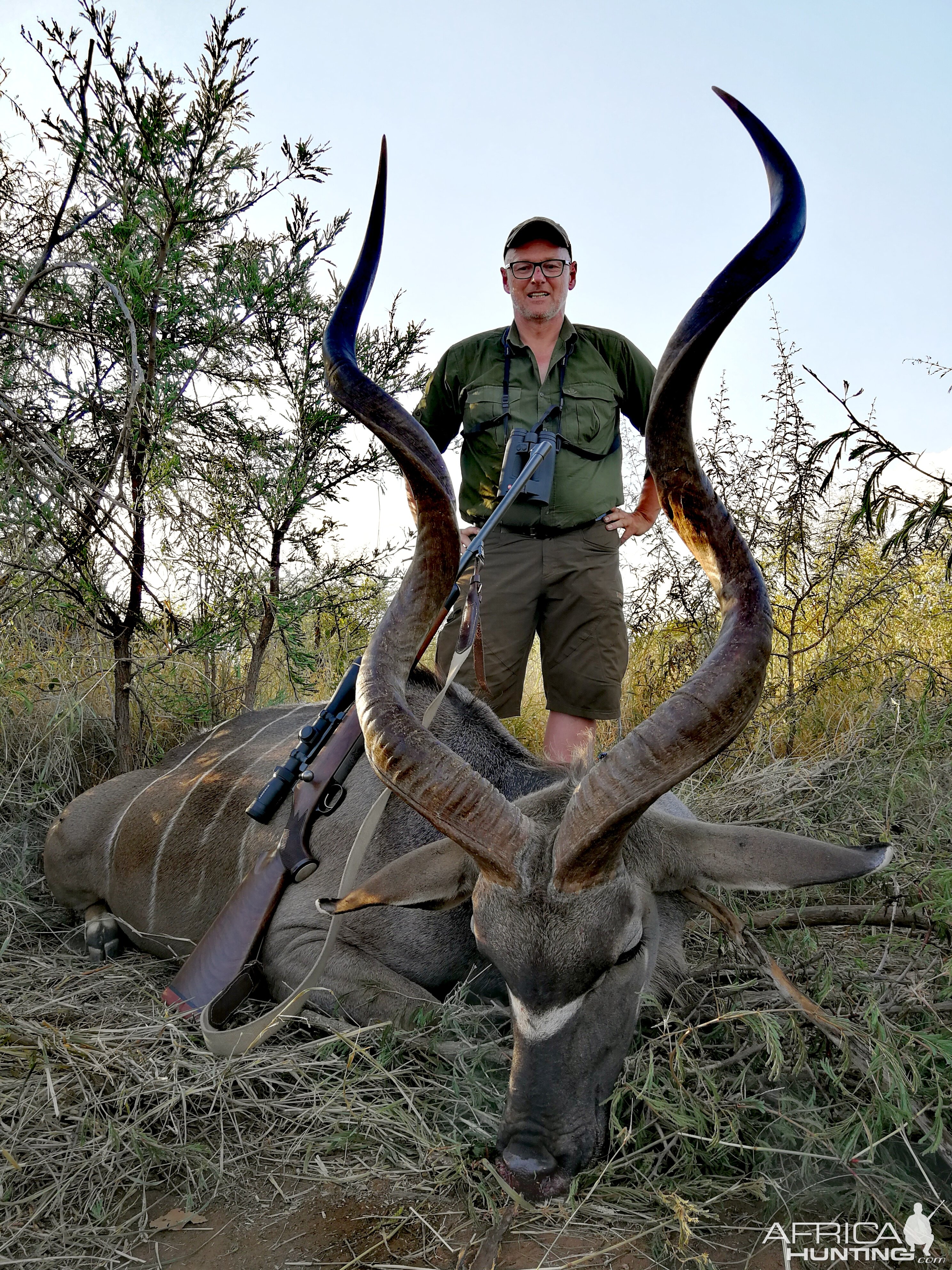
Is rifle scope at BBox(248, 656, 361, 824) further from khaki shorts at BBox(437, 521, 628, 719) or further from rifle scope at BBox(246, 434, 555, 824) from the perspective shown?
khaki shorts at BBox(437, 521, 628, 719)

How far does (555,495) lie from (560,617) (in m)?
0.68

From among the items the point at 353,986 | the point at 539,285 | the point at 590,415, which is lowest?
the point at 353,986

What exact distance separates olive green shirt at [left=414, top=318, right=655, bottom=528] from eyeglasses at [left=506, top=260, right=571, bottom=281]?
0.28 metres

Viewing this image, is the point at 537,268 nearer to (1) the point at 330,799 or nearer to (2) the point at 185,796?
(1) the point at 330,799

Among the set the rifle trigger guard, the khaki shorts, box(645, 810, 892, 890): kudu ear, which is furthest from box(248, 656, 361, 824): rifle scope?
box(645, 810, 892, 890): kudu ear

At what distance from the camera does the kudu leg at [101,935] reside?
14.3 feet

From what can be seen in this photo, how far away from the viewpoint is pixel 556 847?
2582mm

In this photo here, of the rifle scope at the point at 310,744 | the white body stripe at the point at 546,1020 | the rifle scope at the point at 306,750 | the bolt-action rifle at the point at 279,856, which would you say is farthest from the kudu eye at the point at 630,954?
the rifle scope at the point at 306,750

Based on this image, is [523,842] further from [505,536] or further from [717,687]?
[505,536]

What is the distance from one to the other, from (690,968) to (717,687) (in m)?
1.26

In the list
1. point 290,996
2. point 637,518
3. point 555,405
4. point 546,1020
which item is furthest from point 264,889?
Result: point 555,405

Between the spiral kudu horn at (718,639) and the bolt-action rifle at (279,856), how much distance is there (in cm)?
106

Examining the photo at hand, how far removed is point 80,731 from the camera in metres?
5.74

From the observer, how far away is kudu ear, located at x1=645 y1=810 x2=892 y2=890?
99.9 inches
